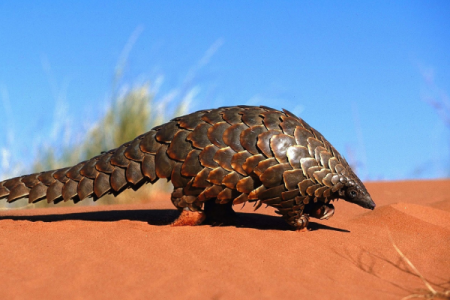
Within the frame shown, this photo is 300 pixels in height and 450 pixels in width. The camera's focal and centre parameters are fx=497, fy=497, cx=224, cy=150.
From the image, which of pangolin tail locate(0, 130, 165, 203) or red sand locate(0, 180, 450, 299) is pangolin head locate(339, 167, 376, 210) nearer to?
red sand locate(0, 180, 450, 299)

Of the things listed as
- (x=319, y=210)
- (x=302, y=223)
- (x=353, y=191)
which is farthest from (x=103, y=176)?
(x=353, y=191)

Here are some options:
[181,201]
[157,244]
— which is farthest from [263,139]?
[157,244]

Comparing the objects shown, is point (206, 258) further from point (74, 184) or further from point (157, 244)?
point (74, 184)

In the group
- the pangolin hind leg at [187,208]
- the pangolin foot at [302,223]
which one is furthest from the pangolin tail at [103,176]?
the pangolin foot at [302,223]

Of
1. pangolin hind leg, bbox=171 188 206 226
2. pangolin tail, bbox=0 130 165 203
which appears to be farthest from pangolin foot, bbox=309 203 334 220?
pangolin tail, bbox=0 130 165 203

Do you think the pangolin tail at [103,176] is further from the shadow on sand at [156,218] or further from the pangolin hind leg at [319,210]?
the pangolin hind leg at [319,210]
